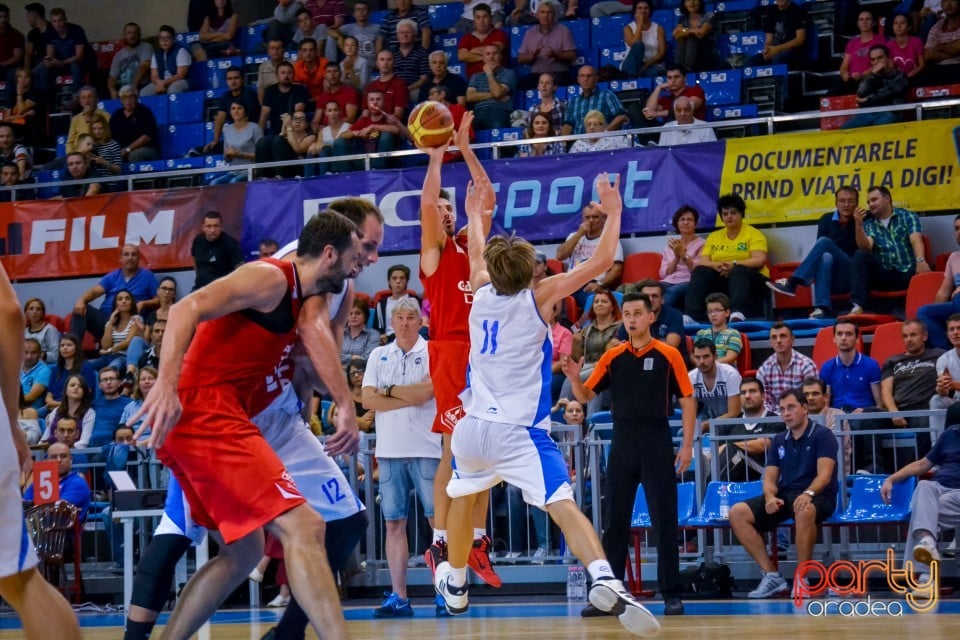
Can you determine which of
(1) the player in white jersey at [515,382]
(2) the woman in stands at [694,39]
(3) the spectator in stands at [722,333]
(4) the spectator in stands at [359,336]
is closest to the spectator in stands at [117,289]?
(4) the spectator in stands at [359,336]

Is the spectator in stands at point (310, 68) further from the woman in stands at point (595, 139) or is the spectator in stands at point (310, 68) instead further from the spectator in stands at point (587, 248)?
the spectator in stands at point (587, 248)

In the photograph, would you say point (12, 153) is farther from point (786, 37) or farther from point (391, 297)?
point (786, 37)

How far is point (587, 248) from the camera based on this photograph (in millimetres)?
14562

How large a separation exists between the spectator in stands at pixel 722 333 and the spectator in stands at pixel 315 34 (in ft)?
28.1

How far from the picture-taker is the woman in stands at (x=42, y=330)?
53.3ft

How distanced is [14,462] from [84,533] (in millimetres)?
9919

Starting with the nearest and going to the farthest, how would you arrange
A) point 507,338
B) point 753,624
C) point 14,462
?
point 14,462, point 507,338, point 753,624

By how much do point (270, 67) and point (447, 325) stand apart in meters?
11.0

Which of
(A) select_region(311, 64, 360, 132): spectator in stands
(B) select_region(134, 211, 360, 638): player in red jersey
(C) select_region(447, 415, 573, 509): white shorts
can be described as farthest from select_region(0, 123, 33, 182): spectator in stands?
(B) select_region(134, 211, 360, 638): player in red jersey

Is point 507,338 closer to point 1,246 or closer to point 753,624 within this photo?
point 753,624

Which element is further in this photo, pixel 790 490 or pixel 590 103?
pixel 590 103

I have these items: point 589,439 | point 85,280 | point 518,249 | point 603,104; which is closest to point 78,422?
point 85,280

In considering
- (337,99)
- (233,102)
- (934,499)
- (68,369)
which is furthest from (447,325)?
(233,102)

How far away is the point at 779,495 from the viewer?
34.1 ft
